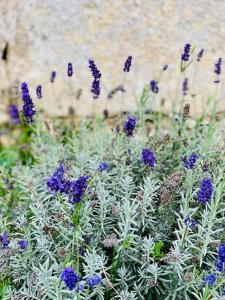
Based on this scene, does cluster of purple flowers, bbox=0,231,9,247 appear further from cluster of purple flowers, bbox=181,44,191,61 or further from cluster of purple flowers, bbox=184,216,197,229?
cluster of purple flowers, bbox=181,44,191,61

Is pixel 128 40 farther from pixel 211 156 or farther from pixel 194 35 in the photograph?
pixel 211 156

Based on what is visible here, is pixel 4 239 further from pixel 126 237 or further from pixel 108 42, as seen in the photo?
pixel 108 42

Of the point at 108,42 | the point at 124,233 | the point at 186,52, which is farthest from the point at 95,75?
the point at 108,42

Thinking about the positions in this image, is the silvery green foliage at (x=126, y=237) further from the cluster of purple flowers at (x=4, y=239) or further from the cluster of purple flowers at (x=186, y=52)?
the cluster of purple flowers at (x=186, y=52)

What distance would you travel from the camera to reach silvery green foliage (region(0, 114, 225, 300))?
7.40ft

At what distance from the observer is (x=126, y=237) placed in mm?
2270

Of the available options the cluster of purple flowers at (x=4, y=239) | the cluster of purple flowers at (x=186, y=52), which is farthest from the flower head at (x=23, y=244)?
the cluster of purple flowers at (x=186, y=52)

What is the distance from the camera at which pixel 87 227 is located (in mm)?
2480

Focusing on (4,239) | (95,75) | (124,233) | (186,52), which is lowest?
(4,239)

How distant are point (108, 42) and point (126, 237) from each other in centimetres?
246

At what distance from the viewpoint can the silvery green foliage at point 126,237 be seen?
88.8 inches

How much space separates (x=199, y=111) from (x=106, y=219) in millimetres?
2004

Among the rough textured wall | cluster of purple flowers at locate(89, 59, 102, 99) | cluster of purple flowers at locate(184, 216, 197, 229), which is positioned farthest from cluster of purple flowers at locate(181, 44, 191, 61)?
the rough textured wall

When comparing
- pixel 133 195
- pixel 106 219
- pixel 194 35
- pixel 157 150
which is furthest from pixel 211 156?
pixel 194 35
